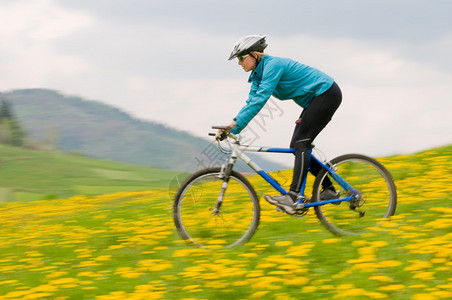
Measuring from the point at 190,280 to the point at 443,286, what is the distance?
2173mm

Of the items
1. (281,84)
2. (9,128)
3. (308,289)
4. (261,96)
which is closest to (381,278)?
(308,289)

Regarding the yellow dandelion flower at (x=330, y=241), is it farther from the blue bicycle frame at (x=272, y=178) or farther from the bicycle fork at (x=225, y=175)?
the bicycle fork at (x=225, y=175)

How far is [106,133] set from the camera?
554 feet

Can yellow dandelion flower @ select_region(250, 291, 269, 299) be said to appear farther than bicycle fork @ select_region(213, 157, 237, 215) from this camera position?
No

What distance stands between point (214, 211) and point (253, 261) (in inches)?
32.4

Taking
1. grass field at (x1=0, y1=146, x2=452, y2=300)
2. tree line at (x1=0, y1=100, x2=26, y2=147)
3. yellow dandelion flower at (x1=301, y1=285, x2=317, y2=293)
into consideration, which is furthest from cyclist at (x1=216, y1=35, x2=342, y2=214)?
tree line at (x1=0, y1=100, x2=26, y2=147)

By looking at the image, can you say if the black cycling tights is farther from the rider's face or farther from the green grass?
the green grass

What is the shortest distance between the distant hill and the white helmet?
124280mm

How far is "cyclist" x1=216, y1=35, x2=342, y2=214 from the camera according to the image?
5.81 m

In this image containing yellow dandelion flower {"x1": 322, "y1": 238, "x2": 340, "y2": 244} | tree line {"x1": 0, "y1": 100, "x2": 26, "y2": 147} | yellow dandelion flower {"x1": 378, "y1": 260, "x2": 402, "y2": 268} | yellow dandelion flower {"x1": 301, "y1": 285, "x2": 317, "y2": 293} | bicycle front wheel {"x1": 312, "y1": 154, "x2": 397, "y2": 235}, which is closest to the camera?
yellow dandelion flower {"x1": 301, "y1": 285, "x2": 317, "y2": 293}

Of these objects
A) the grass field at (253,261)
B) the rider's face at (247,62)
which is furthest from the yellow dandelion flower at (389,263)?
the rider's face at (247,62)

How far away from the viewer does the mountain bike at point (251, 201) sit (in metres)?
5.97

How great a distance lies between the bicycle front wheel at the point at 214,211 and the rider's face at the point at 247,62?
1136 millimetres

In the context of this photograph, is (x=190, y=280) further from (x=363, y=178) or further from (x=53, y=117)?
(x=53, y=117)
